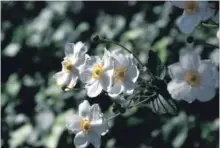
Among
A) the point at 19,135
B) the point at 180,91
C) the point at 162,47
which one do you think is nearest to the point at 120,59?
the point at 180,91

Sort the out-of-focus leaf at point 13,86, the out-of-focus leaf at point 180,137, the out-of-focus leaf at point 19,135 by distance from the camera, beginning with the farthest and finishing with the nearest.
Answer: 1. the out-of-focus leaf at point 13,86
2. the out-of-focus leaf at point 19,135
3. the out-of-focus leaf at point 180,137

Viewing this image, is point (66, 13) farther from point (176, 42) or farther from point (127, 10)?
point (176, 42)

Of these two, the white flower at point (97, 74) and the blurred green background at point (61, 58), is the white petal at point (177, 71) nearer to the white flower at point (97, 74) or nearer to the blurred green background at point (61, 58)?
the white flower at point (97, 74)

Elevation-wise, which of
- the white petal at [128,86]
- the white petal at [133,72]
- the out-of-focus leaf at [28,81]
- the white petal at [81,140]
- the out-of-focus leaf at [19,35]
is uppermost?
the white petal at [133,72]

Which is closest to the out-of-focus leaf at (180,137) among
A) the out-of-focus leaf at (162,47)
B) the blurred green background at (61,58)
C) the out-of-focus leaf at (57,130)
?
the blurred green background at (61,58)

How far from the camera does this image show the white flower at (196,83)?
139 centimetres

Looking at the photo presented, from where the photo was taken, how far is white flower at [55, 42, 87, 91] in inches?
59.3

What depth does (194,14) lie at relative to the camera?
1.42 meters

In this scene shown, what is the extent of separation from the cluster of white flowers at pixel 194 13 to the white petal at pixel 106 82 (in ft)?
0.59

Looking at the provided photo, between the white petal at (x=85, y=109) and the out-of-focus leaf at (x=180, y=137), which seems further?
the out-of-focus leaf at (x=180, y=137)

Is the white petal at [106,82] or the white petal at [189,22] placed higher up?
the white petal at [189,22]

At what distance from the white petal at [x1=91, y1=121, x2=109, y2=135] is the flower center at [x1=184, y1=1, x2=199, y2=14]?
284 mm

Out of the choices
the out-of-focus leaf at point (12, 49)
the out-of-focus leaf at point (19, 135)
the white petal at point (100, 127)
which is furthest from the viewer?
the out-of-focus leaf at point (12, 49)

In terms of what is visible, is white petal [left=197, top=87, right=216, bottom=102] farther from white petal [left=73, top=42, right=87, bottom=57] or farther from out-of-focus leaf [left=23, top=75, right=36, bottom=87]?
out-of-focus leaf [left=23, top=75, right=36, bottom=87]
